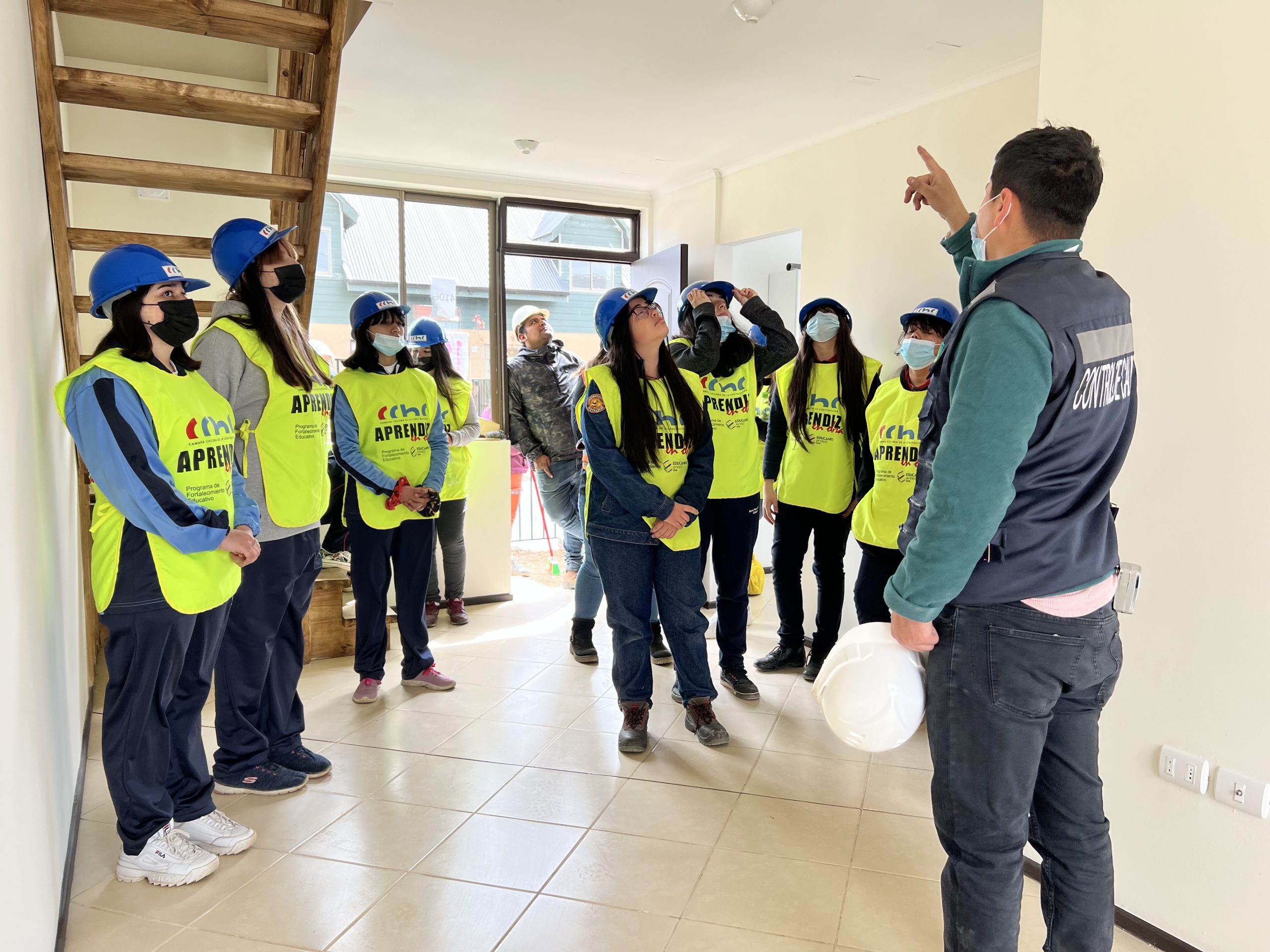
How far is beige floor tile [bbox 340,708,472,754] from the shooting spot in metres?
2.95

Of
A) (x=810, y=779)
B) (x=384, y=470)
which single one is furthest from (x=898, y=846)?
(x=384, y=470)

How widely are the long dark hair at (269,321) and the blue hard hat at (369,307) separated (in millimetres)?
659

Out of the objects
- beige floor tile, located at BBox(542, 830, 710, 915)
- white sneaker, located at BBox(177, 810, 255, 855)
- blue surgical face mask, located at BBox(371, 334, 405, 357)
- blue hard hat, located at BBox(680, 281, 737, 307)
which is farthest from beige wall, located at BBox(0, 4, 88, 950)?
blue hard hat, located at BBox(680, 281, 737, 307)

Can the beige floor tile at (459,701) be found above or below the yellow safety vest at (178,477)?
below

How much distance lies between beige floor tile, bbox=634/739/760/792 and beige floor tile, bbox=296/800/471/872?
64 centimetres

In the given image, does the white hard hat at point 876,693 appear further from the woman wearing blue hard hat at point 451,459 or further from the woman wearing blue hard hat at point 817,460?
the woman wearing blue hard hat at point 451,459

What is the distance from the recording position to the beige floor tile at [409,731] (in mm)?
2947

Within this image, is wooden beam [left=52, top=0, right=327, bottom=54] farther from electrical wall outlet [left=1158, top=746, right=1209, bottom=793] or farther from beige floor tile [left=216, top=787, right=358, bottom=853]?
electrical wall outlet [left=1158, top=746, right=1209, bottom=793]

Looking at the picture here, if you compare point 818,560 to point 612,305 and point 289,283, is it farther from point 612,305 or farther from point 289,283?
point 289,283

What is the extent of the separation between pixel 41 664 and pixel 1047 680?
6.64 ft

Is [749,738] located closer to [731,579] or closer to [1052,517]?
[731,579]

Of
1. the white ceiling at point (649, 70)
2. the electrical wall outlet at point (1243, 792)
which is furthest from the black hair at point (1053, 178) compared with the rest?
the white ceiling at point (649, 70)

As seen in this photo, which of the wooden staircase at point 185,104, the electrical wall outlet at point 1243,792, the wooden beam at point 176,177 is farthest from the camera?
the wooden beam at point 176,177

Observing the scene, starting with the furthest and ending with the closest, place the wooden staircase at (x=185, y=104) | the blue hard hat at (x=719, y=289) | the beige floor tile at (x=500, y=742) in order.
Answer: the blue hard hat at (x=719, y=289)
the beige floor tile at (x=500, y=742)
the wooden staircase at (x=185, y=104)
